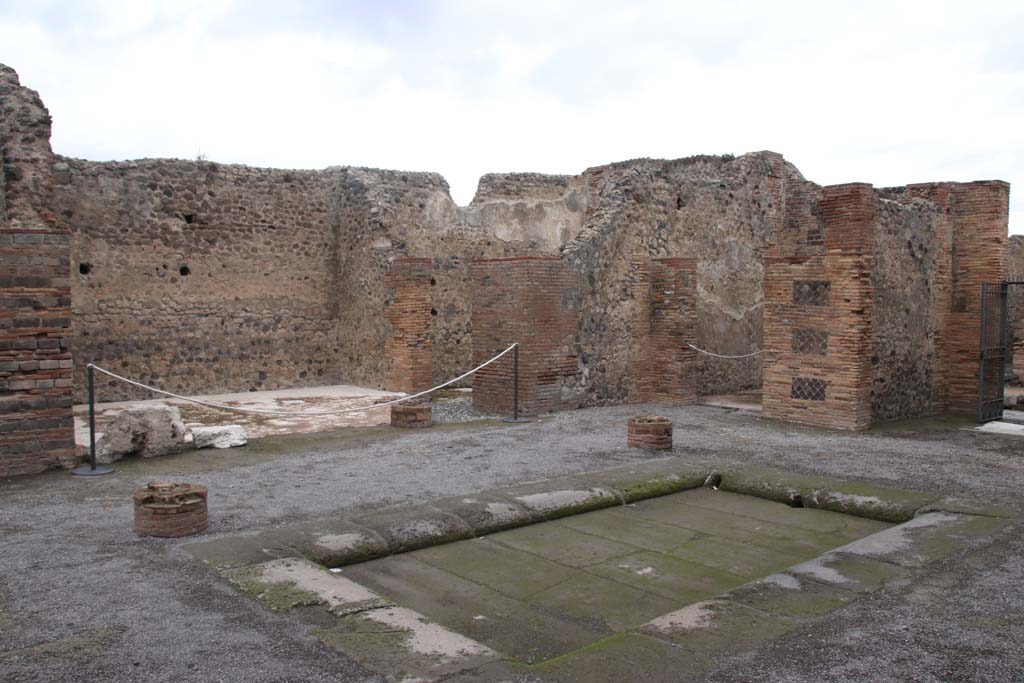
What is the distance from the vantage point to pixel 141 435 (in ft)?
24.2

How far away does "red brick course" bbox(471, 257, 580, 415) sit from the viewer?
10.0 metres

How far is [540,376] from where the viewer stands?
10.1 m

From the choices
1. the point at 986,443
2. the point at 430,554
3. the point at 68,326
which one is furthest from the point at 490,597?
the point at 986,443

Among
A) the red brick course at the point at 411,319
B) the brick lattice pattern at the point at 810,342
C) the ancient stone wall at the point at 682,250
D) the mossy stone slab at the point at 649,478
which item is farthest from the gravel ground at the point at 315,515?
the red brick course at the point at 411,319

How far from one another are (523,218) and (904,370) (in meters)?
6.69

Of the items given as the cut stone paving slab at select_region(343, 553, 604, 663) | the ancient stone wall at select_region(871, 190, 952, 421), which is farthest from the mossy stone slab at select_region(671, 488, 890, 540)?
the ancient stone wall at select_region(871, 190, 952, 421)

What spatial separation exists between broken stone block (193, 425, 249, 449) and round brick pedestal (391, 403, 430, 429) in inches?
66.4

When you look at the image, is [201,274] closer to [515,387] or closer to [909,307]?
[515,387]

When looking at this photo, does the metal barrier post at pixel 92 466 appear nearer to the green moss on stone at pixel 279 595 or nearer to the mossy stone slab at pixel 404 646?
the green moss on stone at pixel 279 595

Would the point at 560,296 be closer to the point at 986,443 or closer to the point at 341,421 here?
the point at 341,421

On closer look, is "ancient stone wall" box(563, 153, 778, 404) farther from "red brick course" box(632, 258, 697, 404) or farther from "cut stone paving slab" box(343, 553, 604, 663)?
"cut stone paving slab" box(343, 553, 604, 663)

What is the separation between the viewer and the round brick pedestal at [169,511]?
4.84 m

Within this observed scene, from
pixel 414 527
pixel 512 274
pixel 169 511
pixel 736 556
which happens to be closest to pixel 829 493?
pixel 736 556

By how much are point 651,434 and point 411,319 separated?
4.94 metres
